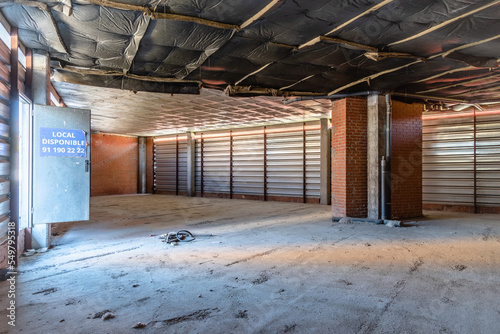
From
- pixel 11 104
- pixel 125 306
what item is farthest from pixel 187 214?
pixel 125 306

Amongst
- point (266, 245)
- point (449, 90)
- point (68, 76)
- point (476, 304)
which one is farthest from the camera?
point (449, 90)

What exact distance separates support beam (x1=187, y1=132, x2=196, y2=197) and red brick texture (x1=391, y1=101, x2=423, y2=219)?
34.9ft

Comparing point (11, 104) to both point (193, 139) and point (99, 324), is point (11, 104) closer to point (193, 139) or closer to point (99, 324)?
point (99, 324)

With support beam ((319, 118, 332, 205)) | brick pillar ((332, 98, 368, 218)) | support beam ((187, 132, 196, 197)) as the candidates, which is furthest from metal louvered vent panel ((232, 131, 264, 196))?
brick pillar ((332, 98, 368, 218))

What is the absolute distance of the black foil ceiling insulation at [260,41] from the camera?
356 cm

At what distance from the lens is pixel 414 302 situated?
3053 mm

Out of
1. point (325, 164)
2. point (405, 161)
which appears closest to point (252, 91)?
point (405, 161)

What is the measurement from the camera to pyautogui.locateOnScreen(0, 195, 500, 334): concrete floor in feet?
8.82

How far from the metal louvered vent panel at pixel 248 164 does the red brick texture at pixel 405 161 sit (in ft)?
22.2

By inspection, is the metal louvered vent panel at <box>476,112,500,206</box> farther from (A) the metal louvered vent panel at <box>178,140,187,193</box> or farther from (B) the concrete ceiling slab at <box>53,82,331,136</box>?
(A) the metal louvered vent panel at <box>178,140,187,193</box>

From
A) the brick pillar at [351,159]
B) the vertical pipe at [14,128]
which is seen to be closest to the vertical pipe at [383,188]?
the brick pillar at [351,159]

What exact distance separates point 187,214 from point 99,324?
22.4 ft

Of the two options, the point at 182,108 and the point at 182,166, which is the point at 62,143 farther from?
the point at 182,166

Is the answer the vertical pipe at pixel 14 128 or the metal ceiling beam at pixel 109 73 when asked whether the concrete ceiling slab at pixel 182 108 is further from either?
the vertical pipe at pixel 14 128
